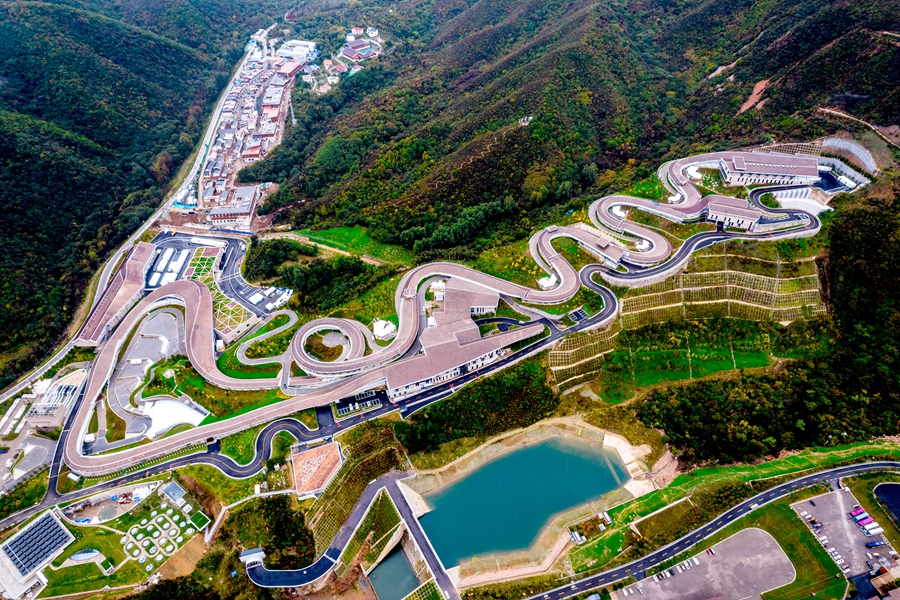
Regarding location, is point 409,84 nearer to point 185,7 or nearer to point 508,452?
point 185,7

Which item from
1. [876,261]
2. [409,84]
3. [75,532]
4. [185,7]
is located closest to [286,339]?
[75,532]

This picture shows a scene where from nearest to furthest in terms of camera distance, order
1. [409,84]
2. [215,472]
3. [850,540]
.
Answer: [850,540] < [215,472] < [409,84]

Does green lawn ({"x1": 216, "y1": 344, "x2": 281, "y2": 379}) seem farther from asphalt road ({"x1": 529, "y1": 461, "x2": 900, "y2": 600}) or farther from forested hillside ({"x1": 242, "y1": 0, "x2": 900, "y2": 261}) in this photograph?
asphalt road ({"x1": 529, "y1": 461, "x2": 900, "y2": 600})

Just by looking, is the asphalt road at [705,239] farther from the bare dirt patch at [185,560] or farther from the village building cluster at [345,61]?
the village building cluster at [345,61]

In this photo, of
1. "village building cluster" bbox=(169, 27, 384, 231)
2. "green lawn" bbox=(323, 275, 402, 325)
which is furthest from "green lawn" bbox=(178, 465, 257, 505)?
"village building cluster" bbox=(169, 27, 384, 231)

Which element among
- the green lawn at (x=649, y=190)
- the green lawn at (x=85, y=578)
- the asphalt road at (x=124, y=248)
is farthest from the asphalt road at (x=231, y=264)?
the green lawn at (x=649, y=190)

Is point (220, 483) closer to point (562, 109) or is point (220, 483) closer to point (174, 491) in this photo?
point (174, 491)

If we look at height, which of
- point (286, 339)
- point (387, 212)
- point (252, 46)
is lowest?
point (286, 339)

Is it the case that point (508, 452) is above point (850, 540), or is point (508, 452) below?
above

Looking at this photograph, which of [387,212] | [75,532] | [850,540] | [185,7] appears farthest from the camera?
[185,7]
